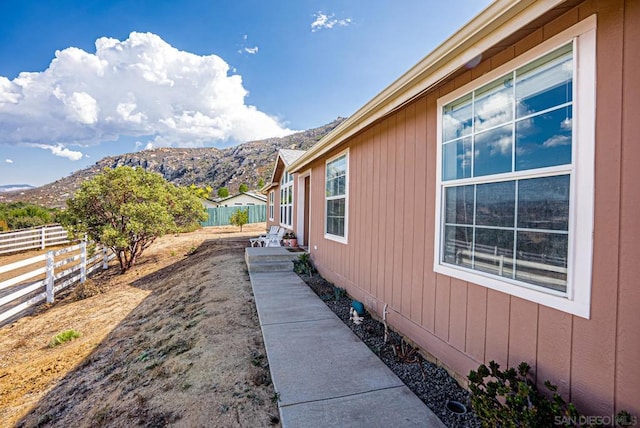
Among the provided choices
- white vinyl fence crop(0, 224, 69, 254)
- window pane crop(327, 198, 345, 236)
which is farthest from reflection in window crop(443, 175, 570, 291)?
white vinyl fence crop(0, 224, 69, 254)

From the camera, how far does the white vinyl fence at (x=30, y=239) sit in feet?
43.6

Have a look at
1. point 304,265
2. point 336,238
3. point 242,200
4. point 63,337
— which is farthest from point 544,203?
point 242,200

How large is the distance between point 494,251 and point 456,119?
1.27 meters

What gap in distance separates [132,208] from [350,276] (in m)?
7.41

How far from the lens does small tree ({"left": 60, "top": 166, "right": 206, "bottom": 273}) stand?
28.0 feet

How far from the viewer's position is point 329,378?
2.69 m

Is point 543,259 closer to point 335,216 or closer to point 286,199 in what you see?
point 335,216

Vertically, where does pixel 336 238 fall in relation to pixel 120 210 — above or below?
below

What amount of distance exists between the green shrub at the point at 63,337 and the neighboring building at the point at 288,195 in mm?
5783

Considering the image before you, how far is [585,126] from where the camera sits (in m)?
1.69

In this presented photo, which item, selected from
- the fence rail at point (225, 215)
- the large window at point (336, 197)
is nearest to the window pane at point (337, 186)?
the large window at point (336, 197)

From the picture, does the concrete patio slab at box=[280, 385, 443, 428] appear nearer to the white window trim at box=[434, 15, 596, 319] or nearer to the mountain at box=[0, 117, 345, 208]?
the white window trim at box=[434, 15, 596, 319]

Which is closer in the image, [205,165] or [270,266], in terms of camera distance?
[270,266]

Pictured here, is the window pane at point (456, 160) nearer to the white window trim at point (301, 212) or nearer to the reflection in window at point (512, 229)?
the reflection in window at point (512, 229)
